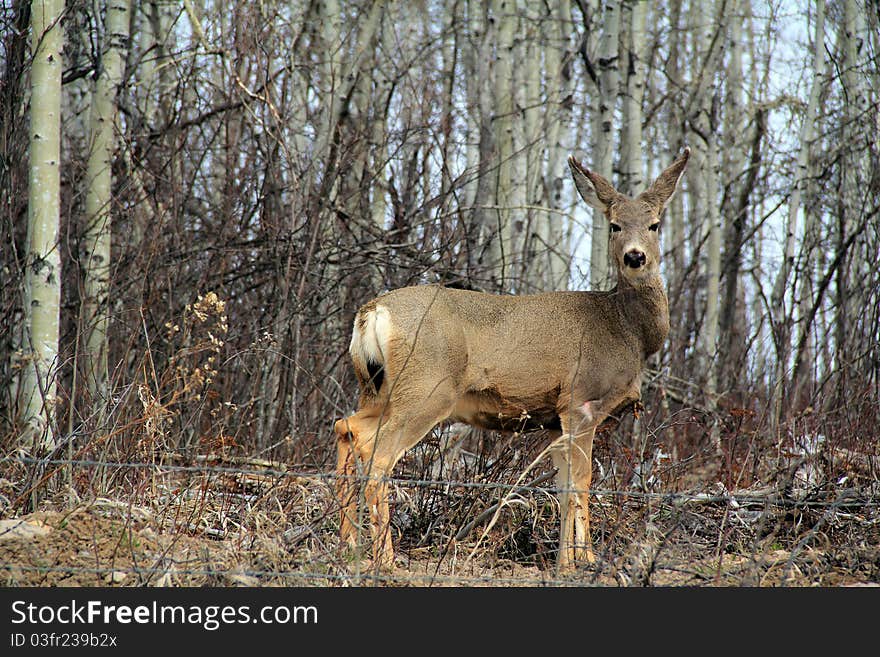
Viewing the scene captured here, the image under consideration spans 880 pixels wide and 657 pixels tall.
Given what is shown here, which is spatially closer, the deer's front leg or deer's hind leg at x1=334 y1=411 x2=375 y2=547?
deer's hind leg at x1=334 y1=411 x2=375 y2=547

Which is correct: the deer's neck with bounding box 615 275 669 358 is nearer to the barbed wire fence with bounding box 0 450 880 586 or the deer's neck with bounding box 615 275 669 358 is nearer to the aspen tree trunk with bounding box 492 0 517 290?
the barbed wire fence with bounding box 0 450 880 586

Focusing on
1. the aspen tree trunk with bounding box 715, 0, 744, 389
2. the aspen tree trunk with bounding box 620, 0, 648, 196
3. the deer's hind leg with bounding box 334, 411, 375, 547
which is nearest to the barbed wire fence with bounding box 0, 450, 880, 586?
the deer's hind leg with bounding box 334, 411, 375, 547

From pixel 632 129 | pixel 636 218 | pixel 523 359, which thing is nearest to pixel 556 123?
pixel 632 129

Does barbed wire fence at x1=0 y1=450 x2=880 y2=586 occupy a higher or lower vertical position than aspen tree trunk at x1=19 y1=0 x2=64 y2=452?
lower

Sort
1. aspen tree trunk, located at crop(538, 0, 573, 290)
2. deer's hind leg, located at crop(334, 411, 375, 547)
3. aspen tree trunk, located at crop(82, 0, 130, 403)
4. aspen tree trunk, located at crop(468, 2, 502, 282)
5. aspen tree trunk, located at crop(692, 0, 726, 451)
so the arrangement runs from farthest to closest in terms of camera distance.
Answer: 1. aspen tree trunk, located at crop(538, 0, 573, 290)
2. aspen tree trunk, located at crop(692, 0, 726, 451)
3. aspen tree trunk, located at crop(468, 2, 502, 282)
4. aspen tree trunk, located at crop(82, 0, 130, 403)
5. deer's hind leg, located at crop(334, 411, 375, 547)

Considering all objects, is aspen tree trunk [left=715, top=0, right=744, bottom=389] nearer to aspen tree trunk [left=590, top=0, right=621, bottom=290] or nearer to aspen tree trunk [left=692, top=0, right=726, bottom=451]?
aspen tree trunk [left=692, top=0, right=726, bottom=451]

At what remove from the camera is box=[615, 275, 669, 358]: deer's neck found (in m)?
6.43

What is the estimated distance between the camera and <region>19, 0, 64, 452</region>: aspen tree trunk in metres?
6.53

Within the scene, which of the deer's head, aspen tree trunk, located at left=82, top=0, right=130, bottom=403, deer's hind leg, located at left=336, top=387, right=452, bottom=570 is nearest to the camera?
deer's hind leg, located at left=336, top=387, right=452, bottom=570

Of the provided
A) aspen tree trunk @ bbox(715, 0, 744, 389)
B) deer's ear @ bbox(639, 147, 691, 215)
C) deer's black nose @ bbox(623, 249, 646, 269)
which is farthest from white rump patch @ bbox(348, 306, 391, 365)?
aspen tree trunk @ bbox(715, 0, 744, 389)

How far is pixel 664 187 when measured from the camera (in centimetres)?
652

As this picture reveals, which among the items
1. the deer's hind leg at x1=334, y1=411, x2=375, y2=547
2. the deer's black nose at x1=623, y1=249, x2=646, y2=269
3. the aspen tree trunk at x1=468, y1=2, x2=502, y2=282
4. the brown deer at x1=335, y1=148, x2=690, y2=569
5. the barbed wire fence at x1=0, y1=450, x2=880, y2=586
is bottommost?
the barbed wire fence at x1=0, y1=450, x2=880, y2=586

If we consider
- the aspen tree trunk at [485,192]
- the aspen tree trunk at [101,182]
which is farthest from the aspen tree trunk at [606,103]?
the aspen tree trunk at [101,182]

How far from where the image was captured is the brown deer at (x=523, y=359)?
578 centimetres
